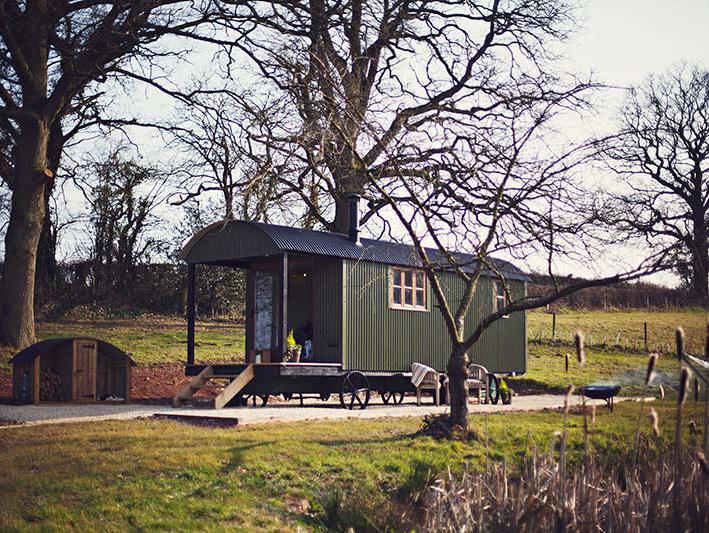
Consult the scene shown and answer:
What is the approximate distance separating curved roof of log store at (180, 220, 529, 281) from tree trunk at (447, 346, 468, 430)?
162 inches

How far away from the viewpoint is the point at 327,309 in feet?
58.7

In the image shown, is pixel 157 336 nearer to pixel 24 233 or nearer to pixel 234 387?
pixel 24 233

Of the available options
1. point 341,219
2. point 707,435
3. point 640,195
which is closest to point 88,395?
point 341,219

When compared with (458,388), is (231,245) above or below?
above

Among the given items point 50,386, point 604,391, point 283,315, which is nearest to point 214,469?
point 283,315

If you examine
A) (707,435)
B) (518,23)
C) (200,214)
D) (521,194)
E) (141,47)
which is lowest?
(707,435)

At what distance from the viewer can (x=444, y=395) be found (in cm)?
1894

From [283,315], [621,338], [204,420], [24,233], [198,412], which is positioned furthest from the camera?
[621,338]

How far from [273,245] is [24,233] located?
22.6 feet

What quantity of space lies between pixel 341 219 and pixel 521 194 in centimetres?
1027

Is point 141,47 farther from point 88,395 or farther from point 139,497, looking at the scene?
point 139,497

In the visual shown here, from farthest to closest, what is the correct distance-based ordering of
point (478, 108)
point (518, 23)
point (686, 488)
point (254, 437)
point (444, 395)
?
point (518, 23) → point (478, 108) → point (444, 395) → point (254, 437) → point (686, 488)

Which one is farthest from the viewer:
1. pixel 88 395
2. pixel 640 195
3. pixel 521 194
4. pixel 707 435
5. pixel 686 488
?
pixel 640 195

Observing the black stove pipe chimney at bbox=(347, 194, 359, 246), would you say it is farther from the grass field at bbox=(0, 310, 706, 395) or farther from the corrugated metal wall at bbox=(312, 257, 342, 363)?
the grass field at bbox=(0, 310, 706, 395)
